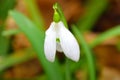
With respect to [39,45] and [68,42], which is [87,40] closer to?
[39,45]

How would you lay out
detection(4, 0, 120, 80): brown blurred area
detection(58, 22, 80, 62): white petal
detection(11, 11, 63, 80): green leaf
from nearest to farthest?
detection(58, 22, 80, 62): white petal
detection(11, 11, 63, 80): green leaf
detection(4, 0, 120, 80): brown blurred area

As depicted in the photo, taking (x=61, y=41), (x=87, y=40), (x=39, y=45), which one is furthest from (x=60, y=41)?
(x=87, y=40)

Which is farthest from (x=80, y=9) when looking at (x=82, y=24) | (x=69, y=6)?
(x=82, y=24)

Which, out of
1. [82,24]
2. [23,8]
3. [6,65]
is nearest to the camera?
[6,65]

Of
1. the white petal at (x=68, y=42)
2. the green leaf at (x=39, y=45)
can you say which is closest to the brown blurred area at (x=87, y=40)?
the green leaf at (x=39, y=45)

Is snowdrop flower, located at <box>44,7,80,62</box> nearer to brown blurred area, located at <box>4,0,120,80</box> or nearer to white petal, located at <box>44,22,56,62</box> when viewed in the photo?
white petal, located at <box>44,22,56,62</box>

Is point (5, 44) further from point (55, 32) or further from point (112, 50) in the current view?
point (55, 32)

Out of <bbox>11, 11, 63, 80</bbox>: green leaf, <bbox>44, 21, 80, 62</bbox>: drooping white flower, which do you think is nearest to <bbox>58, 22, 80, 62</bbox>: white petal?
<bbox>44, 21, 80, 62</bbox>: drooping white flower
